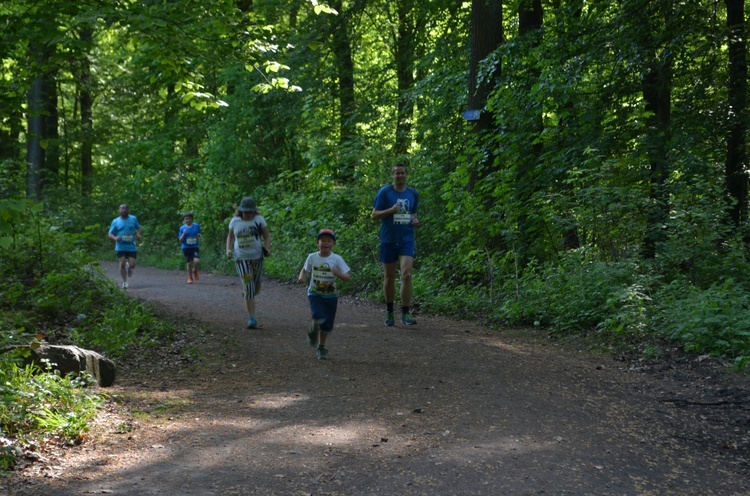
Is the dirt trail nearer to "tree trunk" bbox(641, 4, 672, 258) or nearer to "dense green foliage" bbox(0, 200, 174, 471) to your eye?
"dense green foliage" bbox(0, 200, 174, 471)

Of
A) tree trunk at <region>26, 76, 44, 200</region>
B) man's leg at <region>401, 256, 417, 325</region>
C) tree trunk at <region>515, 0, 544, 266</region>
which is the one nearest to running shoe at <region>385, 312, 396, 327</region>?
man's leg at <region>401, 256, 417, 325</region>

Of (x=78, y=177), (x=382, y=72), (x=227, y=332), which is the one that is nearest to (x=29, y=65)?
(x=227, y=332)

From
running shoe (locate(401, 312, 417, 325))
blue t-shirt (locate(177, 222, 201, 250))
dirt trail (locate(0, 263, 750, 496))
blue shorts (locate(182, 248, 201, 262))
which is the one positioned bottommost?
dirt trail (locate(0, 263, 750, 496))

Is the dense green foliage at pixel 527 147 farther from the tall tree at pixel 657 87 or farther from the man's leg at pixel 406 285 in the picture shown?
the man's leg at pixel 406 285

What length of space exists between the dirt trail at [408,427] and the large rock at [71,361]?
27 cm

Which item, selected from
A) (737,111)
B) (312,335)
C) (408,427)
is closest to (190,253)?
(312,335)

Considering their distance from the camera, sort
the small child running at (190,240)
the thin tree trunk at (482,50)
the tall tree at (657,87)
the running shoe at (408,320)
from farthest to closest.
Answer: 1. the small child running at (190,240)
2. the thin tree trunk at (482,50)
3. the running shoe at (408,320)
4. the tall tree at (657,87)

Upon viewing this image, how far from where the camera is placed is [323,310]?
28.0 ft

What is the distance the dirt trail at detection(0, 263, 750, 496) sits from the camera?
15.0ft

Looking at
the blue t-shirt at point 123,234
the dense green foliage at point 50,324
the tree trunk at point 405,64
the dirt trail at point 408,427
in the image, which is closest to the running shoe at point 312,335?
the dirt trail at point 408,427

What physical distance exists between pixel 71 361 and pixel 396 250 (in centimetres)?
530

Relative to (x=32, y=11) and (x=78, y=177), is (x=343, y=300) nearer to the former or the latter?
(x=32, y=11)

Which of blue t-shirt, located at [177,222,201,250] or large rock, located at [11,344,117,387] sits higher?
blue t-shirt, located at [177,222,201,250]

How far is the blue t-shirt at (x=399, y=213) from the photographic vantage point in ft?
35.2
